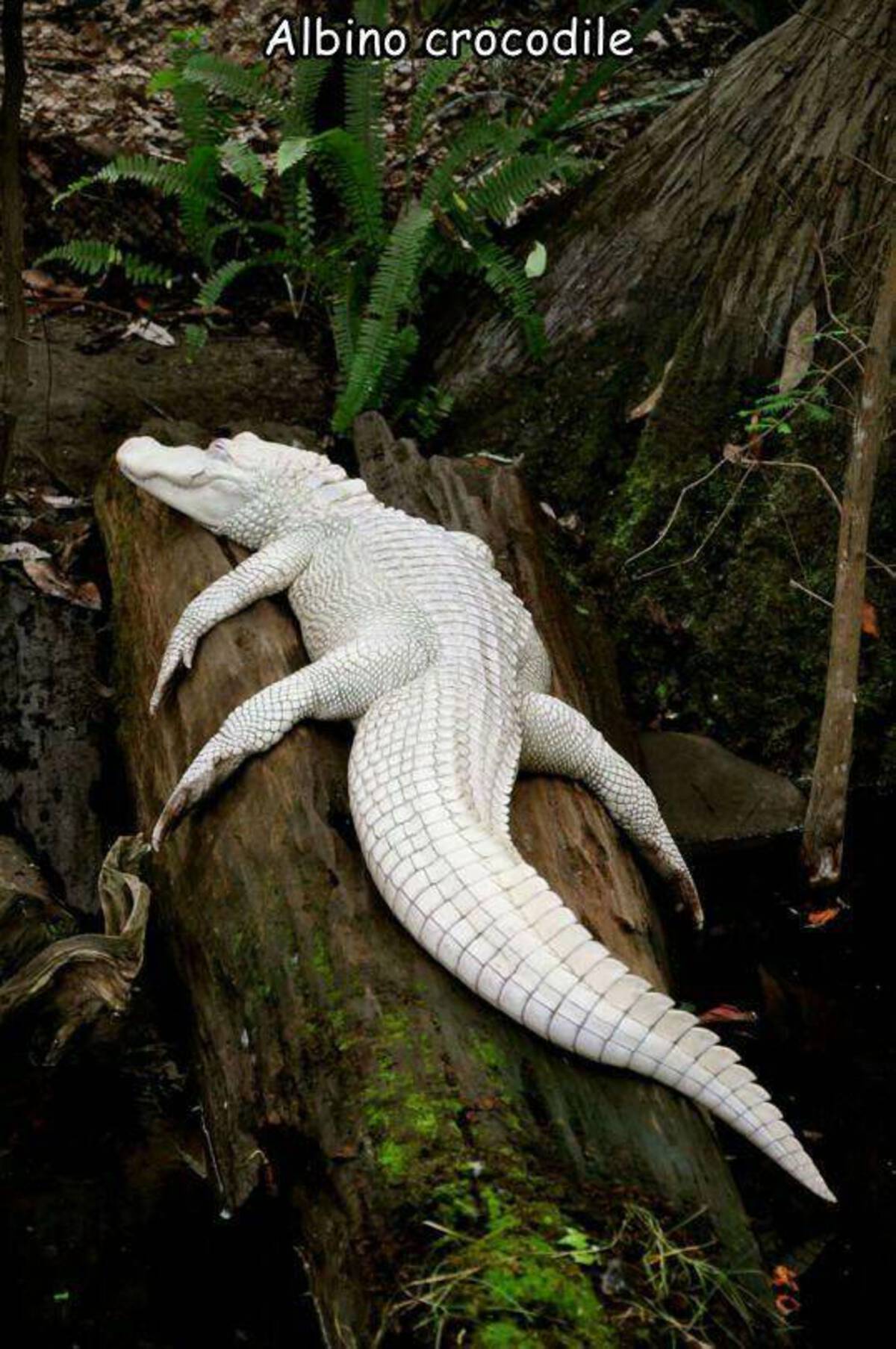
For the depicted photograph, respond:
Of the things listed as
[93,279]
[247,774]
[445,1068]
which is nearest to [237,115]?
[93,279]

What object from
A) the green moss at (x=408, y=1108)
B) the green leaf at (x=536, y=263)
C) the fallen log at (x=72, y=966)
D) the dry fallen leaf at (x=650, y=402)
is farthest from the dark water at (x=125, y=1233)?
the green leaf at (x=536, y=263)

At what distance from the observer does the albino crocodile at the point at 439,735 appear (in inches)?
112

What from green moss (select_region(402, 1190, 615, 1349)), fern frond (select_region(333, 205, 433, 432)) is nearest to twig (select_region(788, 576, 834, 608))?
fern frond (select_region(333, 205, 433, 432))

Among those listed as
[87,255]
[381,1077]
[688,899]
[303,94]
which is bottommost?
[688,899]

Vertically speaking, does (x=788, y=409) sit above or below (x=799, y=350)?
below

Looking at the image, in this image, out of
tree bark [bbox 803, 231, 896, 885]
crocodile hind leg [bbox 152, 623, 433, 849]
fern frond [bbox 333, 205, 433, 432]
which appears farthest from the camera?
fern frond [bbox 333, 205, 433, 432]

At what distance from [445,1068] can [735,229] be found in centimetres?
475

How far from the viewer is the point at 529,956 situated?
2920 mm

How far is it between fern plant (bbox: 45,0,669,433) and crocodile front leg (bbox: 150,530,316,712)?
6.15 ft

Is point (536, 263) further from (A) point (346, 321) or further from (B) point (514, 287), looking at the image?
(A) point (346, 321)

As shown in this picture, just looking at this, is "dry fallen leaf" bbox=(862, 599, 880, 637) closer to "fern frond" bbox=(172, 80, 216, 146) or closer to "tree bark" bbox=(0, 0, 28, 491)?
"tree bark" bbox=(0, 0, 28, 491)

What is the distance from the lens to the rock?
518 cm

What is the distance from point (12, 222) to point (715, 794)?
3358 millimetres

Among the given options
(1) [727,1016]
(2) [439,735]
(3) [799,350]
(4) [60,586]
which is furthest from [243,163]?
(1) [727,1016]
